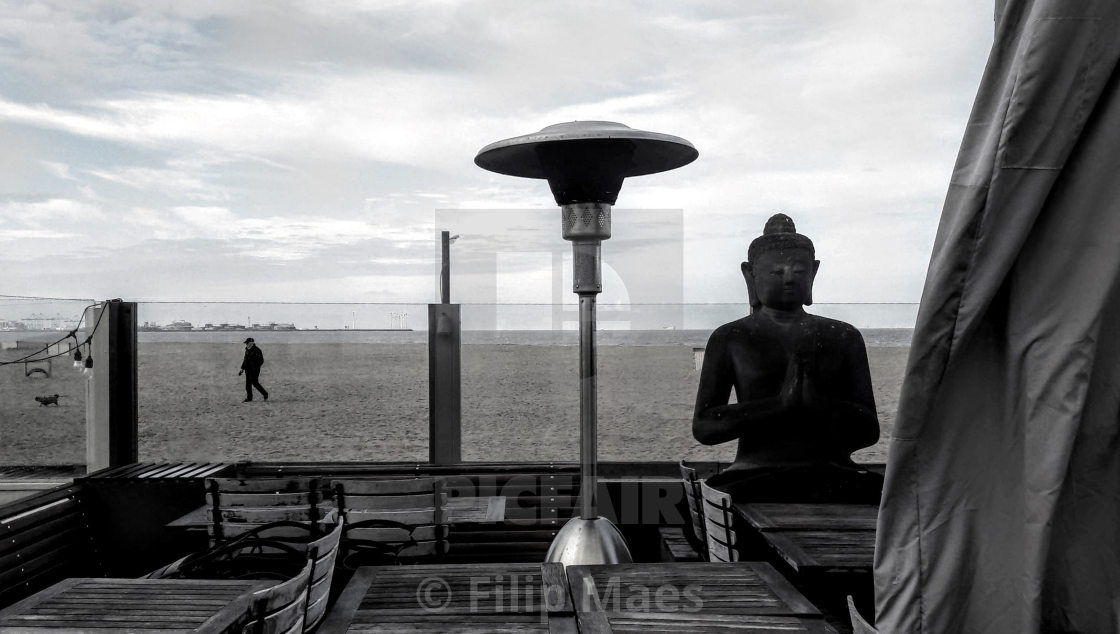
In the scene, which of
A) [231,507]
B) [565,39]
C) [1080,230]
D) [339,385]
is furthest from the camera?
[339,385]

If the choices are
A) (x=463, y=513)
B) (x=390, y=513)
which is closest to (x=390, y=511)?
(x=390, y=513)

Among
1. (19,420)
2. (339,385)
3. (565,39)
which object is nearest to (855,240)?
(565,39)

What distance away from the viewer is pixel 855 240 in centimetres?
704

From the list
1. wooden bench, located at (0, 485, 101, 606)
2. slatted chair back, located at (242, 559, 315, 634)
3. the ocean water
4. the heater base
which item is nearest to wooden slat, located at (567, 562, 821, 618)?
the heater base

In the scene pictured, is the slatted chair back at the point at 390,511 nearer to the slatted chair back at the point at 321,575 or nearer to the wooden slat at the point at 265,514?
the wooden slat at the point at 265,514

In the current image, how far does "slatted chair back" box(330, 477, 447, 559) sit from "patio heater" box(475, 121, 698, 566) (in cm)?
64

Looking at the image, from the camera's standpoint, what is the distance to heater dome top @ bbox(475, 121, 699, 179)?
292 centimetres

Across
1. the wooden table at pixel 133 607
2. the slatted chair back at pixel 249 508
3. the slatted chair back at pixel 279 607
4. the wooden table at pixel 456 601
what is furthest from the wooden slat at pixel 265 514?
the slatted chair back at pixel 279 607

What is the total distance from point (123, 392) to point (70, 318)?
930 millimetres

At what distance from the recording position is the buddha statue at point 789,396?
169 inches

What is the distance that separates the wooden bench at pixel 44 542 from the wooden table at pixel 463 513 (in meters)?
0.57

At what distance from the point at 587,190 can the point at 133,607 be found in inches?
80.0

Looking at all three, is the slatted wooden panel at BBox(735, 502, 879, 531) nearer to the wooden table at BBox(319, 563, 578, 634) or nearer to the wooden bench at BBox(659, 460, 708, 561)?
the wooden bench at BBox(659, 460, 708, 561)

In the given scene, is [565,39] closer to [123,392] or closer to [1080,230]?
[123,392]
